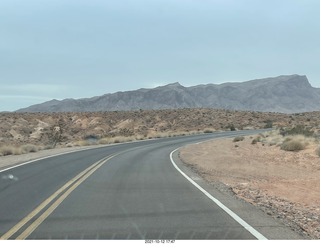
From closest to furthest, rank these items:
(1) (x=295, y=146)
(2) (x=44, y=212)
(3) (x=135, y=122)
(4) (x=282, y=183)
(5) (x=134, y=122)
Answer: (2) (x=44, y=212)
(4) (x=282, y=183)
(1) (x=295, y=146)
(5) (x=134, y=122)
(3) (x=135, y=122)

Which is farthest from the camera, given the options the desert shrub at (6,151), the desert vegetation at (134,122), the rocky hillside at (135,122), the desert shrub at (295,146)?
the rocky hillside at (135,122)

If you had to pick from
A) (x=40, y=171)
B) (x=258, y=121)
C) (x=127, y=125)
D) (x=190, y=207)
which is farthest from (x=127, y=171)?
(x=258, y=121)

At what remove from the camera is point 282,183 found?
Result: 1273 cm

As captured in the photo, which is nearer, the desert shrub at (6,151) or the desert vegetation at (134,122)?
the desert shrub at (6,151)

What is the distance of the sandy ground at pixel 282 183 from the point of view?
307 inches

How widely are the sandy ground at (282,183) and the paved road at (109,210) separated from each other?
1.17m

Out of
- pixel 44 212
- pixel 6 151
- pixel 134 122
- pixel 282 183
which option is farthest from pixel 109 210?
pixel 134 122

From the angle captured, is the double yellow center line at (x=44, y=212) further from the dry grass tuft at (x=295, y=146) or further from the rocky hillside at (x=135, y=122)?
the rocky hillside at (x=135, y=122)

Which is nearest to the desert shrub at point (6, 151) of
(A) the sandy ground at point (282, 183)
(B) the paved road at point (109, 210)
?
(B) the paved road at point (109, 210)

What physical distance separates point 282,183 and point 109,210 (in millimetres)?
7447

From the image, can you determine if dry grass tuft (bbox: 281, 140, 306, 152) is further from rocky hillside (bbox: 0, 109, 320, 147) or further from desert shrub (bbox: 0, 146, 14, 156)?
rocky hillside (bbox: 0, 109, 320, 147)

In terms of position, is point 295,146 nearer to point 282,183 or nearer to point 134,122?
point 282,183
